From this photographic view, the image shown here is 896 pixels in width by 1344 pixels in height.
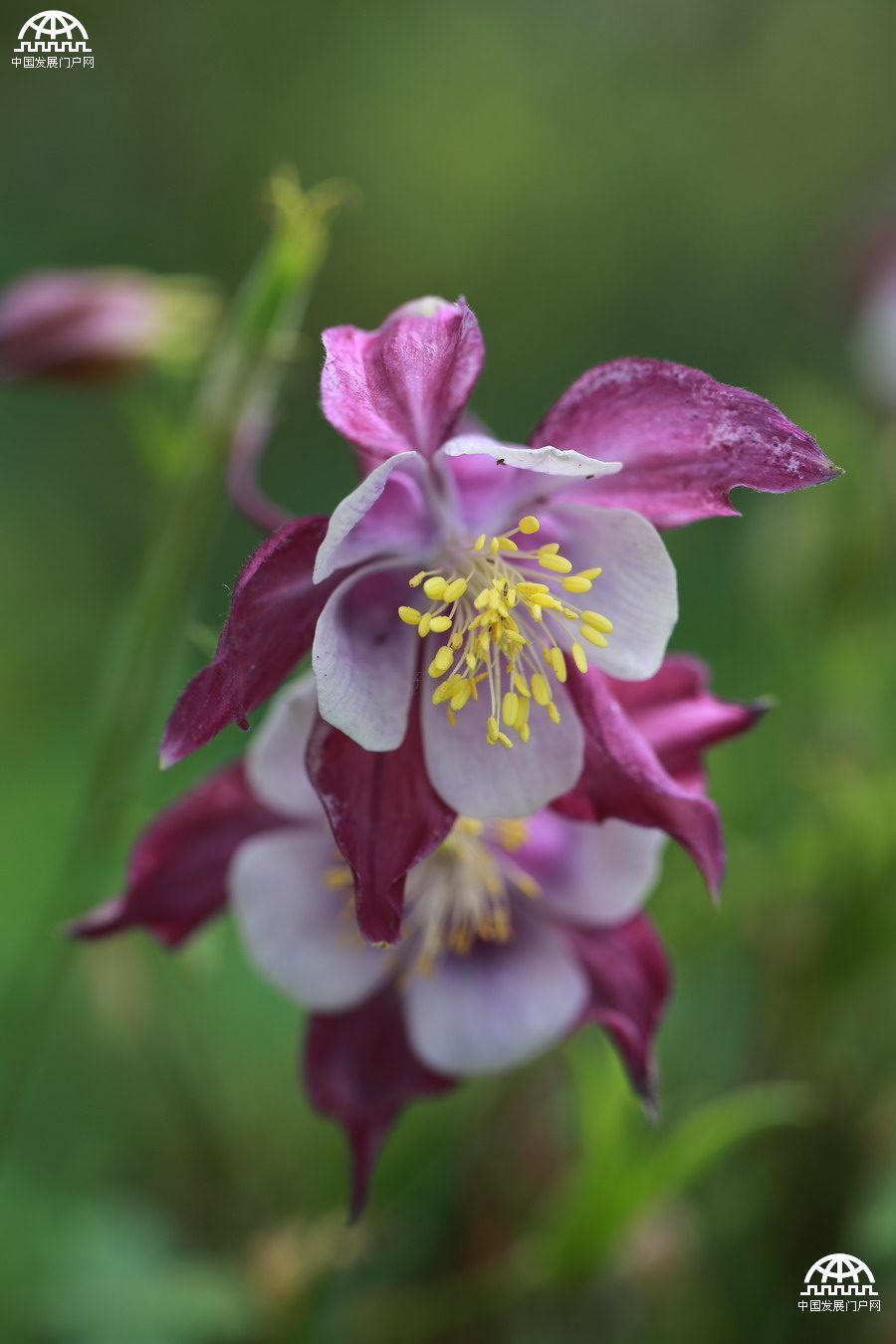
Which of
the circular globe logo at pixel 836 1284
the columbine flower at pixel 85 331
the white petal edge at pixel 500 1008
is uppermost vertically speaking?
the columbine flower at pixel 85 331

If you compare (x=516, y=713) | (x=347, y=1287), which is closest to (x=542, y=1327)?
(x=347, y=1287)

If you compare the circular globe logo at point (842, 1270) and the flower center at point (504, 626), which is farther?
the circular globe logo at point (842, 1270)

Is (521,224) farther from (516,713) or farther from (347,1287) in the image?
(516,713)

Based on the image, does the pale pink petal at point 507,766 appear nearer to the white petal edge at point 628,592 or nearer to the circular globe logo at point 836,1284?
the white petal edge at point 628,592

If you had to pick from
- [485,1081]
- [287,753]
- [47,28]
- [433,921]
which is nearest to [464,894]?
[433,921]

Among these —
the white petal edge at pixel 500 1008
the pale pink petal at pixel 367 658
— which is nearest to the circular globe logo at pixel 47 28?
the pale pink petal at pixel 367 658

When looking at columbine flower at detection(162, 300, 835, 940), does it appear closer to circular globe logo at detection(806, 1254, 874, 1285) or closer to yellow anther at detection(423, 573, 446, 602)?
yellow anther at detection(423, 573, 446, 602)
